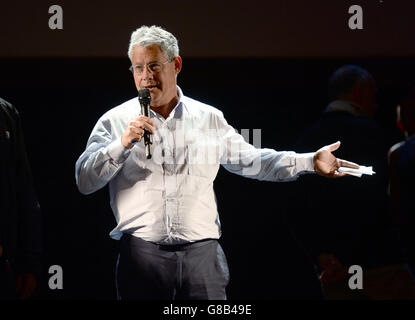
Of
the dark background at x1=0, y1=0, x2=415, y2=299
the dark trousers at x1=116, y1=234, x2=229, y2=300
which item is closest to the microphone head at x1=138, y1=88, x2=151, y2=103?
the dark background at x1=0, y1=0, x2=415, y2=299

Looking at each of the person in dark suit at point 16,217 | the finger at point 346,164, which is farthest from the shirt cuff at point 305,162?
the person in dark suit at point 16,217

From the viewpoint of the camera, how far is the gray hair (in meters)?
2.59

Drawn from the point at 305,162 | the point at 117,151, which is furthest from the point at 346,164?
the point at 117,151

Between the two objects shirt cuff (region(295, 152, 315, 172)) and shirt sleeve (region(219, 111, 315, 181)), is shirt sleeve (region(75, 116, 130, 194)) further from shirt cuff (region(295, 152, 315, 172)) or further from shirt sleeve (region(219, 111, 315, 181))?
shirt cuff (region(295, 152, 315, 172))

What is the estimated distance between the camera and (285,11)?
294cm

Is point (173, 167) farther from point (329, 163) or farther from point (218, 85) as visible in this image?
point (329, 163)

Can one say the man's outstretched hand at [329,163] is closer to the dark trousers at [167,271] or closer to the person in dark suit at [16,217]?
the dark trousers at [167,271]

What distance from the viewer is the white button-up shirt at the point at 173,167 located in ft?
8.19

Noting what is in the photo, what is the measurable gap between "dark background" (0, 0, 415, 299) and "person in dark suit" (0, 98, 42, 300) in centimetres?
20

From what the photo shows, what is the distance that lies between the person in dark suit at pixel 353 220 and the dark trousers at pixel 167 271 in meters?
0.55

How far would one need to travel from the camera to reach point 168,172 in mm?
2574

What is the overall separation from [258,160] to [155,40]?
72 centimetres

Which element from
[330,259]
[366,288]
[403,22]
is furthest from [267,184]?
[403,22]
